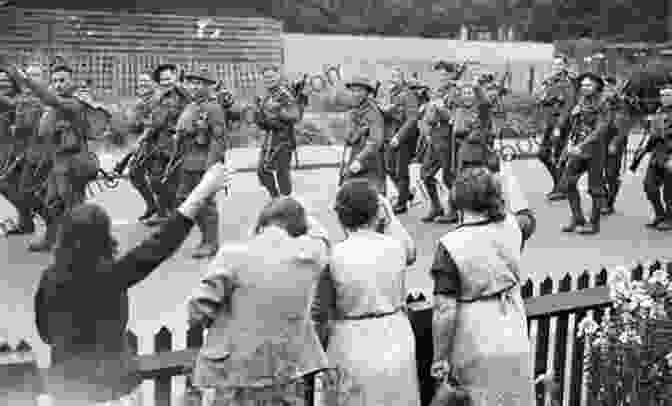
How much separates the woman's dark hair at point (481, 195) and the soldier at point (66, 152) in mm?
5873

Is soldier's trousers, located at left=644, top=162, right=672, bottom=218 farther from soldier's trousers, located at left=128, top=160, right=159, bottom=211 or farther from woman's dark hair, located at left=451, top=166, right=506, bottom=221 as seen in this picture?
woman's dark hair, located at left=451, top=166, right=506, bottom=221

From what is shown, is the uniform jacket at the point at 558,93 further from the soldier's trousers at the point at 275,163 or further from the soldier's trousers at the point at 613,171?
the soldier's trousers at the point at 275,163

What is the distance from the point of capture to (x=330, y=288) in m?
3.73

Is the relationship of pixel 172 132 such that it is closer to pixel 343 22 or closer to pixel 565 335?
pixel 565 335

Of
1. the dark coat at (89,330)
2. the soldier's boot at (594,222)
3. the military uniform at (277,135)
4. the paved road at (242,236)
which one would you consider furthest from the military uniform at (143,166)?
the dark coat at (89,330)

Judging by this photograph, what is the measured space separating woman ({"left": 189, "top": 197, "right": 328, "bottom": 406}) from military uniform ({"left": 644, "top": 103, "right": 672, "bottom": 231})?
8.04 metres

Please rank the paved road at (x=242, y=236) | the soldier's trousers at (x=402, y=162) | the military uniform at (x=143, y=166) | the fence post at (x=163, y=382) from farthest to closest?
1. the soldier's trousers at (x=402, y=162)
2. the military uniform at (x=143, y=166)
3. the paved road at (x=242, y=236)
4. the fence post at (x=163, y=382)

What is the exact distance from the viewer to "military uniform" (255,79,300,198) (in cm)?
1098

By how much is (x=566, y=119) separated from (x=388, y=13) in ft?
84.8

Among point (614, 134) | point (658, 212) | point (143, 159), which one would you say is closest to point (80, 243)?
point (143, 159)

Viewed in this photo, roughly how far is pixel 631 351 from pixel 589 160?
A: 702cm

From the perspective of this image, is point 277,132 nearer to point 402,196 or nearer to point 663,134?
point 402,196

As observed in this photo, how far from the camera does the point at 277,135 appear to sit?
434 inches

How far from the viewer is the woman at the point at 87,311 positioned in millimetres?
3217
